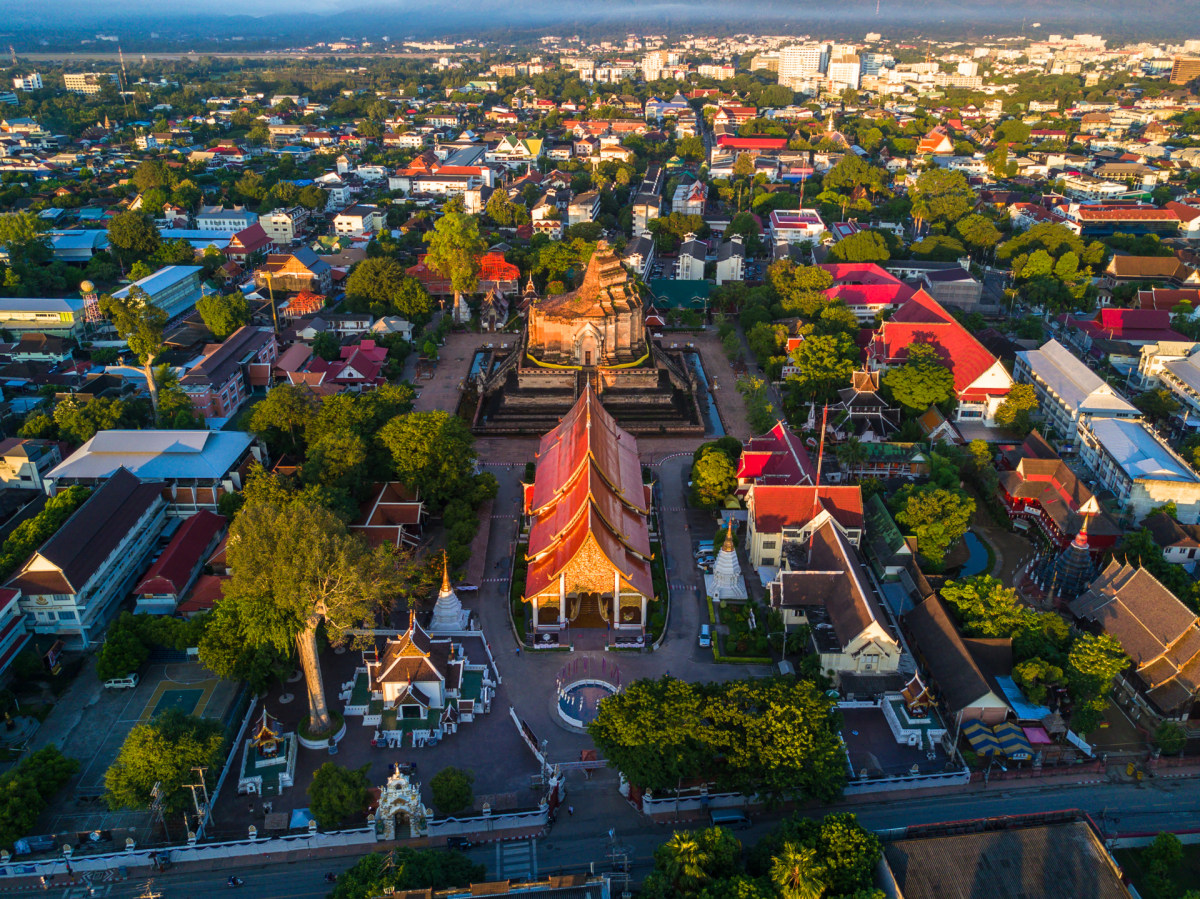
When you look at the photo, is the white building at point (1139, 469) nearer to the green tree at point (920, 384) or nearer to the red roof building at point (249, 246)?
the green tree at point (920, 384)

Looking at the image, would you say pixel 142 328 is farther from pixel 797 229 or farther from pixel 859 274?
pixel 797 229

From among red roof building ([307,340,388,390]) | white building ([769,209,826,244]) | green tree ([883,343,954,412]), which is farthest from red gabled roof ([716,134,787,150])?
red roof building ([307,340,388,390])

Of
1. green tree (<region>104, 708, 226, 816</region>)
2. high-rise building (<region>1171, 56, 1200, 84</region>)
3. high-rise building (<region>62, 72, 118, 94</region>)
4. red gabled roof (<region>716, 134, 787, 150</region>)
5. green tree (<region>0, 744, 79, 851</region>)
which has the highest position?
high-rise building (<region>1171, 56, 1200, 84</region>)

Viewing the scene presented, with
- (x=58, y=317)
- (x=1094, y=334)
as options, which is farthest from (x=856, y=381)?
(x=58, y=317)

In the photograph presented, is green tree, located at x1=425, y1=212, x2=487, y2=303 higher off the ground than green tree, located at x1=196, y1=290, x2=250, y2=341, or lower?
higher

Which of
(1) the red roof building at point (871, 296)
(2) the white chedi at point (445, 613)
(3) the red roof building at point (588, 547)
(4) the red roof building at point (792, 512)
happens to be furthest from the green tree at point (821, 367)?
(2) the white chedi at point (445, 613)

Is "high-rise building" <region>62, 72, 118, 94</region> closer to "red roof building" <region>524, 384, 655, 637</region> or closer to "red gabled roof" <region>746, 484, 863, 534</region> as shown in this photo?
"red roof building" <region>524, 384, 655, 637</region>
